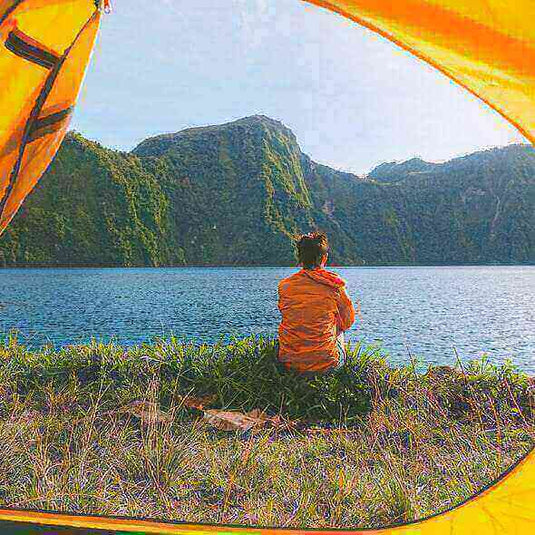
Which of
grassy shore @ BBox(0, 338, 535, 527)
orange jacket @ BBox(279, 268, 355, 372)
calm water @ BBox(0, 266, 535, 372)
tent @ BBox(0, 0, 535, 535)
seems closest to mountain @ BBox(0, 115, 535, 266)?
calm water @ BBox(0, 266, 535, 372)

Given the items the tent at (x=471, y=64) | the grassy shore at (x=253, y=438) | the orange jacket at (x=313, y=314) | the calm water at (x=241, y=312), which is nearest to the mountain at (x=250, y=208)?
the calm water at (x=241, y=312)

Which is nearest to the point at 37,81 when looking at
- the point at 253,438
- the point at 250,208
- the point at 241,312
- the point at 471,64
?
the point at 471,64

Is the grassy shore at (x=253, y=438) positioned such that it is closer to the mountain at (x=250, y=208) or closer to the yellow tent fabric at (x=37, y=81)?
the yellow tent fabric at (x=37, y=81)

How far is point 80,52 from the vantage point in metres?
2.38

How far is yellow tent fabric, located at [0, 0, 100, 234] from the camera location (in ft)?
6.77

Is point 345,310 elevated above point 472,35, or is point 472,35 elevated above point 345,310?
point 472,35

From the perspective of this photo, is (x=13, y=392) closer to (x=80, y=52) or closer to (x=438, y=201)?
(x=80, y=52)

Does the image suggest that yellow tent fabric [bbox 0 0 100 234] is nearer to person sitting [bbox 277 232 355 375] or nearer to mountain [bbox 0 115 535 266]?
person sitting [bbox 277 232 355 375]

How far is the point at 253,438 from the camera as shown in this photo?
2.60 meters

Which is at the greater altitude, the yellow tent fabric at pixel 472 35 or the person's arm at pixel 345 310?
the yellow tent fabric at pixel 472 35

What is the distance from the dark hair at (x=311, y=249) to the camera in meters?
3.10

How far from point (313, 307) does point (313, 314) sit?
0.04 metres

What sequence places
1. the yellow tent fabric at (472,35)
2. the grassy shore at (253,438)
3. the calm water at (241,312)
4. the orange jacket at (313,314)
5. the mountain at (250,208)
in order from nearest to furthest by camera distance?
the yellow tent fabric at (472,35) → the grassy shore at (253,438) → the orange jacket at (313,314) → the calm water at (241,312) → the mountain at (250,208)

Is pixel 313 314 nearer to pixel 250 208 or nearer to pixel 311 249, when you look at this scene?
pixel 311 249
